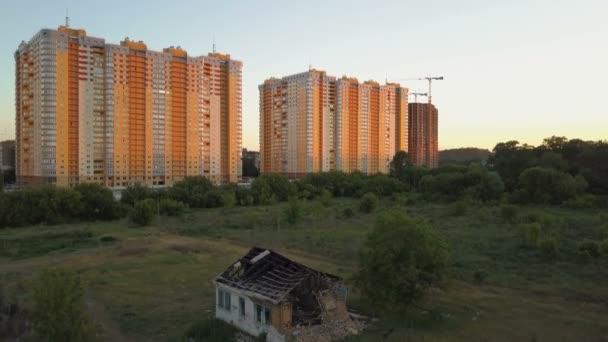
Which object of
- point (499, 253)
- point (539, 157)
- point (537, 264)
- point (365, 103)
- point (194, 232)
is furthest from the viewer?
point (365, 103)

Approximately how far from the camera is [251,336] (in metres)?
14.7

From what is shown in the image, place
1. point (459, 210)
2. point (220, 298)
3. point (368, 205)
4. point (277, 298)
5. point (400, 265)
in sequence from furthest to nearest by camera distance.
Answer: point (368, 205) < point (459, 210) < point (220, 298) < point (400, 265) < point (277, 298)

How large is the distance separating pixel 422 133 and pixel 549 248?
78743 mm

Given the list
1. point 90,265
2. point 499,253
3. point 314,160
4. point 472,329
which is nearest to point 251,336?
point 472,329

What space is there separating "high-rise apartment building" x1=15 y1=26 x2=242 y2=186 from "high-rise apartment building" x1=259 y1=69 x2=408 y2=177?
47.6 feet

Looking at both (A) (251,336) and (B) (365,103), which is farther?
(B) (365,103)

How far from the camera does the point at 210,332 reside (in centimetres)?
1498

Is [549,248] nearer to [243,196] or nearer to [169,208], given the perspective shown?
[169,208]

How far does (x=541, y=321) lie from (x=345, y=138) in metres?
68.0

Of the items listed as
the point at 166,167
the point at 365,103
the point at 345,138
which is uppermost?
the point at 365,103

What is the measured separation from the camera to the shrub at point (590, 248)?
895 inches

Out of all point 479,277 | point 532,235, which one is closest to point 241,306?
point 479,277

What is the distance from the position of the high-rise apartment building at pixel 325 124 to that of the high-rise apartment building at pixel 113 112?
14.5m

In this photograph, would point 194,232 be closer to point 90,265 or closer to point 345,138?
point 90,265
